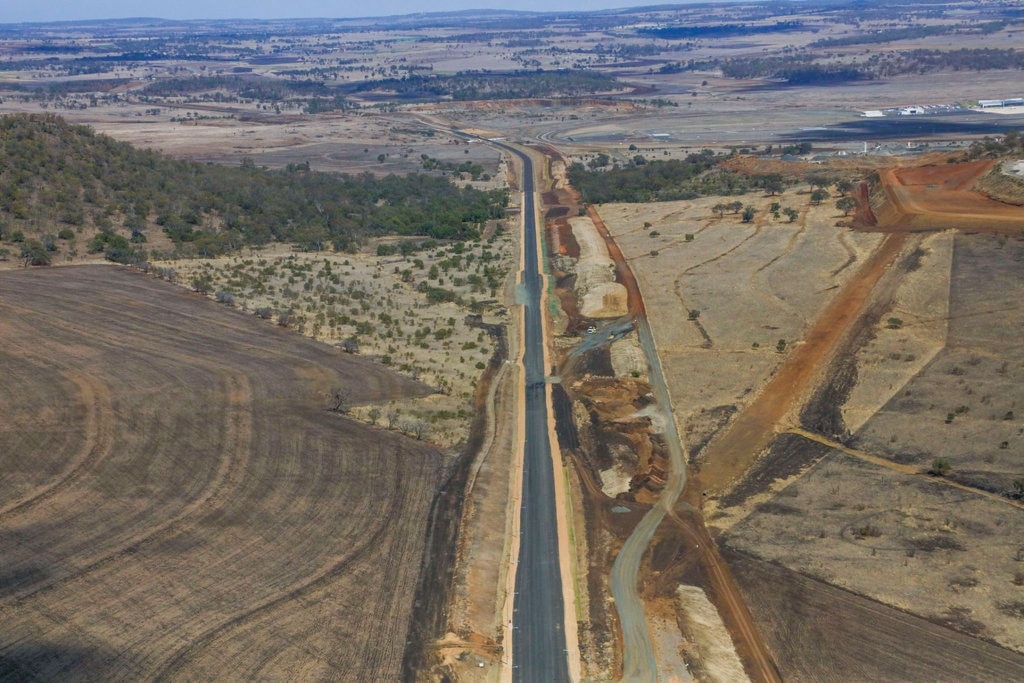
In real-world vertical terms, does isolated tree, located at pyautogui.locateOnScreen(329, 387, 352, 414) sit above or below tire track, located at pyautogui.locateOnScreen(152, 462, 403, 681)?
above

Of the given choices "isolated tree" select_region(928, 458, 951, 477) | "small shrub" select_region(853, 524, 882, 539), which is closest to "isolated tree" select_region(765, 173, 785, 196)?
"isolated tree" select_region(928, 458, 951, 477)

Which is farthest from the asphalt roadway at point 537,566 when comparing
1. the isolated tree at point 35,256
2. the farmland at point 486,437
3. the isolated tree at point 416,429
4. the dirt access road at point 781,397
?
the isolated tree at point 35,256

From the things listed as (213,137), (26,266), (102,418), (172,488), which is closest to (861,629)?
(172,488)

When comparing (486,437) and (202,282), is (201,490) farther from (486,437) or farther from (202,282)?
(202,282)

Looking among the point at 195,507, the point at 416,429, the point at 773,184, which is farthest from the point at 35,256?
the point at 773,184

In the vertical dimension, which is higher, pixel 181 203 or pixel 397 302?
pixel 181 203

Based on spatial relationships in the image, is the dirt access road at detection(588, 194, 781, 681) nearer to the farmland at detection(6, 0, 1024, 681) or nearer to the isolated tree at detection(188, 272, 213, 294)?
the farmland at detection(6, 0, 1024, 681)

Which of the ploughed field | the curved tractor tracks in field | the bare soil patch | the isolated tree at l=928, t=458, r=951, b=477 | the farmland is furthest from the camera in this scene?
the isolated tree at l=928, t=458, r=951, b=477
